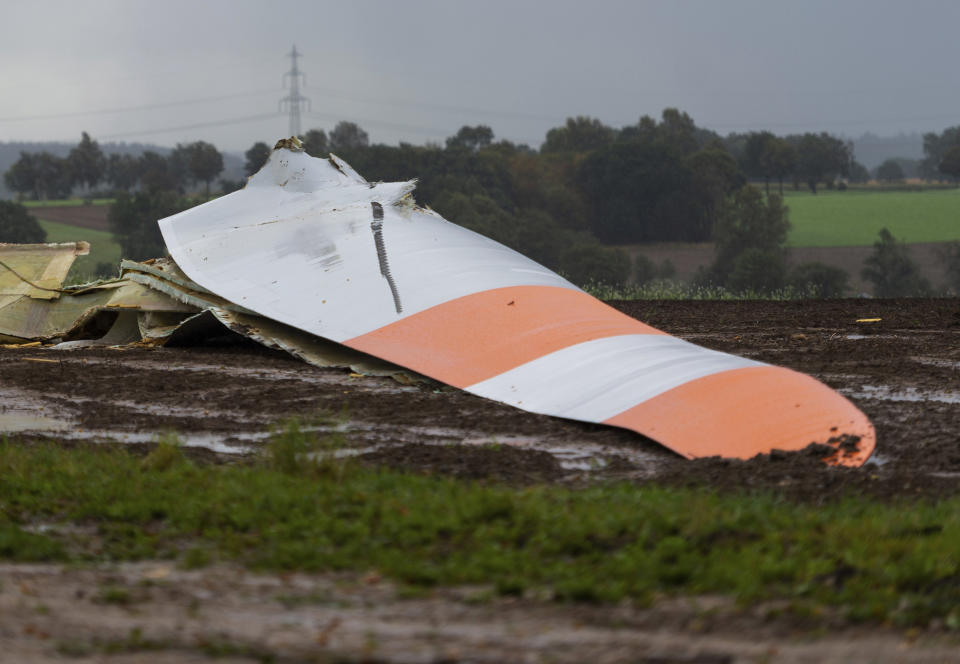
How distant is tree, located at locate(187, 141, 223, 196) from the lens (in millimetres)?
83688

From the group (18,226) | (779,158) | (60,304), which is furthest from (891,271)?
(60,304)

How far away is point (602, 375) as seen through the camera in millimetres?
9039

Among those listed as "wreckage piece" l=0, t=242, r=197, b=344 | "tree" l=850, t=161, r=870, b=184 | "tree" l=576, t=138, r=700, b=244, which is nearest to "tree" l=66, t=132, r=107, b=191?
"tree" l=576, t=138, r=700, b=244

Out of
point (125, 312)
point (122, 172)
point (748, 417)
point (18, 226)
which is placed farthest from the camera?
point (122, 172)

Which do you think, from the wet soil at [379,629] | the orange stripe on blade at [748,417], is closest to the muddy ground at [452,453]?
the wet soil at [379,629]

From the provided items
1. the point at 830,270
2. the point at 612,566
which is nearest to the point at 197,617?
the point at 612,566

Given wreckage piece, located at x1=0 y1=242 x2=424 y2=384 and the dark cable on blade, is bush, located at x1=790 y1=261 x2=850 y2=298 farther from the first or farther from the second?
wreckage piece, located at x1=0 y1=242 x2=424 y2=384

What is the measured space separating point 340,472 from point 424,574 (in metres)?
1.97

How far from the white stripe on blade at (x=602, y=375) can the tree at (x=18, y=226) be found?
4952cm

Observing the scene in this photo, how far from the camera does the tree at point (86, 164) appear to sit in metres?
94.8

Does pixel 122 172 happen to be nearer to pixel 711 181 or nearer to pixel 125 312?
pixel 711 181

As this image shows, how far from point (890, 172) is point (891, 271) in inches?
2272

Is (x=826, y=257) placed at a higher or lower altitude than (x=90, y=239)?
lower

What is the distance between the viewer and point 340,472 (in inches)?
256
